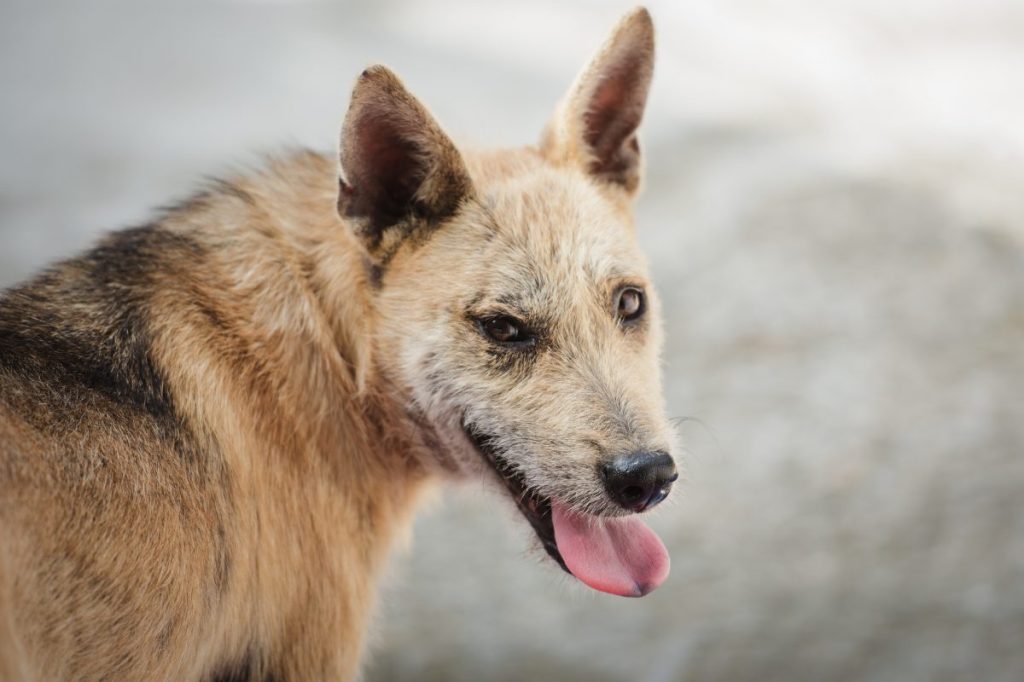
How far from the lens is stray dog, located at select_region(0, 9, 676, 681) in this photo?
2.98m

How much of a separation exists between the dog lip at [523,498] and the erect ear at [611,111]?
1.13 m

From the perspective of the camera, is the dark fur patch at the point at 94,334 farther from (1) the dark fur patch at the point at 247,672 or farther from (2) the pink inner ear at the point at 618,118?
(2) the pink inner ear at the point at 618,118

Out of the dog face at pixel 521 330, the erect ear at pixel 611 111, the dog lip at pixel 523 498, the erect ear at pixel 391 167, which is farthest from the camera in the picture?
the erect ear at pixel 611 111

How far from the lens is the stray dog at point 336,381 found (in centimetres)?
298

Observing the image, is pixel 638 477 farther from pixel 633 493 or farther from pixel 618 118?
pixel 618 118

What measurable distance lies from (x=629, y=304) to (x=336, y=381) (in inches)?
41.2

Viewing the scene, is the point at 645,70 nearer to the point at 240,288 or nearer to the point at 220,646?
the point at 240,288

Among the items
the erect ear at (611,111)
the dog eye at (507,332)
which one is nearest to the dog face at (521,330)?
the dog eye at (507,332)

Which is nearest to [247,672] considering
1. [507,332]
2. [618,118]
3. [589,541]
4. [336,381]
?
[336,381]

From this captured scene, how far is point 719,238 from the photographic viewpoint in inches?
280

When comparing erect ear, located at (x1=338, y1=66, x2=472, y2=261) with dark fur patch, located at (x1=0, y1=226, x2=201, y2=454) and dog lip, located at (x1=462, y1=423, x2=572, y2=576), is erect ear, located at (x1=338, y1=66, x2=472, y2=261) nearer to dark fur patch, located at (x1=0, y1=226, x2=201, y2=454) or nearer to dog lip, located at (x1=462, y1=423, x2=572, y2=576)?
dark fur patch, located at (x1=0, y1=226, x2=201, y2=454)

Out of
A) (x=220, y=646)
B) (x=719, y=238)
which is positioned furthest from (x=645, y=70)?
(x=719, y=238)

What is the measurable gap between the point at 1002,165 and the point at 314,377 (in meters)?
5.71

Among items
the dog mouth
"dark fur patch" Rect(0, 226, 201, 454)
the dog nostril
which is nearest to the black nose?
the dog nostril
